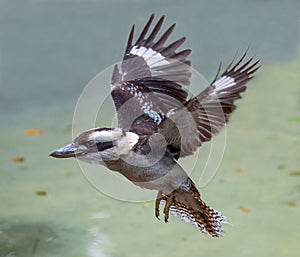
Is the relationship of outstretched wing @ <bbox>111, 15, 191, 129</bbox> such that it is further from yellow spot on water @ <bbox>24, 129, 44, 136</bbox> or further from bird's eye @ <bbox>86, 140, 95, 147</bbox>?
yellow spot on water @ <bbox>24, 129, 44, 136</bbox>

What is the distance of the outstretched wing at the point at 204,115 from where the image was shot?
2664 mm

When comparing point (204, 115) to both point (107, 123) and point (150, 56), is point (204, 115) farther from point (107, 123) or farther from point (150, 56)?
point (107, 123)

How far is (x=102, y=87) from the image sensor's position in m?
6.14

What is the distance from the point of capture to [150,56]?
334 centimetres

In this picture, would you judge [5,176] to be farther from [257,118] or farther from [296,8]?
[296,8]

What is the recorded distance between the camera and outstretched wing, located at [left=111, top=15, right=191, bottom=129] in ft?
9.76

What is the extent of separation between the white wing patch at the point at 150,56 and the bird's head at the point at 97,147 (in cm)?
79

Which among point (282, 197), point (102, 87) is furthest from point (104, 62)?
point (282, 197)

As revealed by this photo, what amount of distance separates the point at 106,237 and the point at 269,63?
10.5 feet

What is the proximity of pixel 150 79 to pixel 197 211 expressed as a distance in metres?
0.59

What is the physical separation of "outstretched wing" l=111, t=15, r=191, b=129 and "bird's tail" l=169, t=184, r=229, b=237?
34 centimetres

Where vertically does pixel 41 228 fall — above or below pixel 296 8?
below

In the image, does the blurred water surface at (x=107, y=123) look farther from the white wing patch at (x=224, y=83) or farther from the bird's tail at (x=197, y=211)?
the white wing patch at (x=224, y=83)

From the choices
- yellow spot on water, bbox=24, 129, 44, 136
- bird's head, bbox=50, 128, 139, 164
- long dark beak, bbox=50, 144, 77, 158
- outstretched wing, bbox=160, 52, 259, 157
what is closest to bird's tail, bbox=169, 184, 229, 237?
outstretched wing, bbox=160, 52, 259, 157
